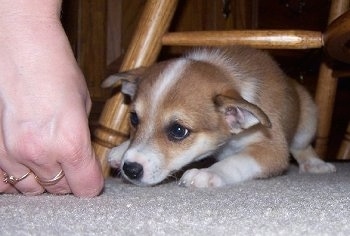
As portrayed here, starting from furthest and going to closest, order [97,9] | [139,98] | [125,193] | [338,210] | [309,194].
→ [97,9], [139,98], [125,193], [309,194], [338,210]

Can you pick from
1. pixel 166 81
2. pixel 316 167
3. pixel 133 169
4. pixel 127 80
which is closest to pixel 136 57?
pixel 127 80

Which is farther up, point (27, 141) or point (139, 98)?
point (27, 141)

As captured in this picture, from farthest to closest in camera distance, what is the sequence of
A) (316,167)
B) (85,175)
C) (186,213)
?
(316,167), (85,175), (186,213)

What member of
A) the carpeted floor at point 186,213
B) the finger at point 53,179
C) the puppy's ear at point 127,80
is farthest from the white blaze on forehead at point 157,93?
the finger at point 53,179

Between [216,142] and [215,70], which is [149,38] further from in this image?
[216,142]

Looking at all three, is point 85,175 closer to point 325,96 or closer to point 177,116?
point 177,116

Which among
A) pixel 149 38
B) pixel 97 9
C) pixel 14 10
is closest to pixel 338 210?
pixel 14 10

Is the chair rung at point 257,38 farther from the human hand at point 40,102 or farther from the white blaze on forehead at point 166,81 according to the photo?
the human hand at point 40,102

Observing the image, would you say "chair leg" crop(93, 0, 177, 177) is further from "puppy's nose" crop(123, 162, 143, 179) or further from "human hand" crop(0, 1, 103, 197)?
"human hand" crop(0, 1, 103, 197)
